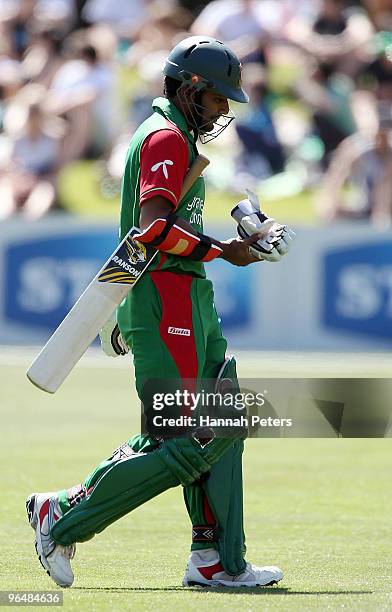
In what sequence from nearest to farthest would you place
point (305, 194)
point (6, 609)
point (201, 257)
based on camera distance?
point (6, 609)
point (201, 257)
point (305, 194)

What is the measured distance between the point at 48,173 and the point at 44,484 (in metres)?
10.8

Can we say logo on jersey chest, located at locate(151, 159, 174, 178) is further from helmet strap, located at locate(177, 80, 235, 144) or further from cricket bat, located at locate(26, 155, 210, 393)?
helmet strap, located at locate(177, 80, 235, 144)

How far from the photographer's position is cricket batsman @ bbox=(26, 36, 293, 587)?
558cm

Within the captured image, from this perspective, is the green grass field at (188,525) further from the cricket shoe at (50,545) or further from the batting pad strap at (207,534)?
the batting pad strap at (207,534)

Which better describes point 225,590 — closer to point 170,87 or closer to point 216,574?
point 216,574

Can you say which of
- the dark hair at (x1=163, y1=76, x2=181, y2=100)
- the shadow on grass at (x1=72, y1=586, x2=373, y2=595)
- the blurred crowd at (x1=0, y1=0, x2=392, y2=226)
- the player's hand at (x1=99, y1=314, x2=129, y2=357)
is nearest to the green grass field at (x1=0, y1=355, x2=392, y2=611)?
the shadow on grass at (x1=72, y1=586, x2=373, y2=595)

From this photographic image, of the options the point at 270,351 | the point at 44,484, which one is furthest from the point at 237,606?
the point at 270,351

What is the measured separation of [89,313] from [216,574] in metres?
1.25

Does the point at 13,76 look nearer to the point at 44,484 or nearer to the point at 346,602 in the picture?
the point at 44,484

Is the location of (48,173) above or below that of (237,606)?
above

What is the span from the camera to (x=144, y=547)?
22.5 ft

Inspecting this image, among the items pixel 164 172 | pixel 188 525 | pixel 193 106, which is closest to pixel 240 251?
pixel 164 172

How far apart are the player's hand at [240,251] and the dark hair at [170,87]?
0.70m

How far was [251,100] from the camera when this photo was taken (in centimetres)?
1852
